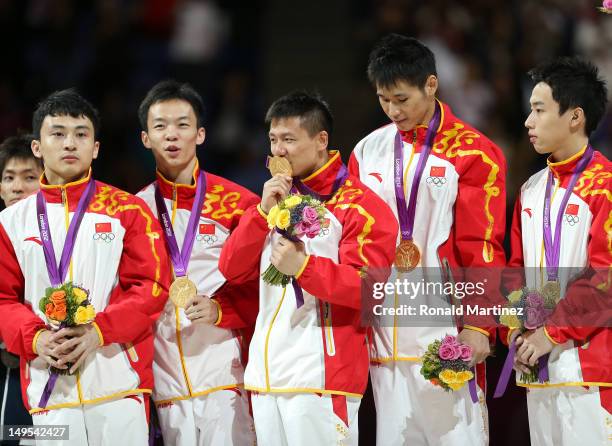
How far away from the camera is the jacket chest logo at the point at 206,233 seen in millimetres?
5691

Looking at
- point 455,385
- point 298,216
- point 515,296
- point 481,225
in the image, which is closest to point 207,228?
point 298,216

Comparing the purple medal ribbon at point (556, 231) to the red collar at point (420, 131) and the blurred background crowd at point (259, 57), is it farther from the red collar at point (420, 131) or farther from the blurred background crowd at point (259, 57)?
the blurred background crowd at point (259, 57)

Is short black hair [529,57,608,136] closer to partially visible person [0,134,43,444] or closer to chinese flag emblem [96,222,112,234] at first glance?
chinese flag emblem [96,222,112,234]

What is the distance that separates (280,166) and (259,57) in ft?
19.2

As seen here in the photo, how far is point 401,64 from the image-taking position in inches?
217

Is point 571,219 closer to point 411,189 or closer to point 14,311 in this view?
point 411,189

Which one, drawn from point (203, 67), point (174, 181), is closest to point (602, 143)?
point (203, 67)

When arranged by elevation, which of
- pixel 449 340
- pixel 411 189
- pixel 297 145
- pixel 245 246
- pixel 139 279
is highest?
pixel 297 145

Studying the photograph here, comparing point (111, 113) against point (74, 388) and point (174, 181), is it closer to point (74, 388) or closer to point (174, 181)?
point (174, 181)

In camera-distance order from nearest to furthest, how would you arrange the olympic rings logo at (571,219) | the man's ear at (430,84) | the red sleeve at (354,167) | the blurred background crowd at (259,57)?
1. the olympic rings logo at (571,219)
2. the man's ear at (430,84)
3. the red sleeve at (354,167)
4. the blurred background crowd at (259,57)

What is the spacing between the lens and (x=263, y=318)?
525cm

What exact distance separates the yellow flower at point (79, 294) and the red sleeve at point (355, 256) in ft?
3.52

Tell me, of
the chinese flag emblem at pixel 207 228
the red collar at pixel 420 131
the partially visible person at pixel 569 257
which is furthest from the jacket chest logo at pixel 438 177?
the chinese flag emblem at pixel 207 228

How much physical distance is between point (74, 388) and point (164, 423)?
2.05ft
